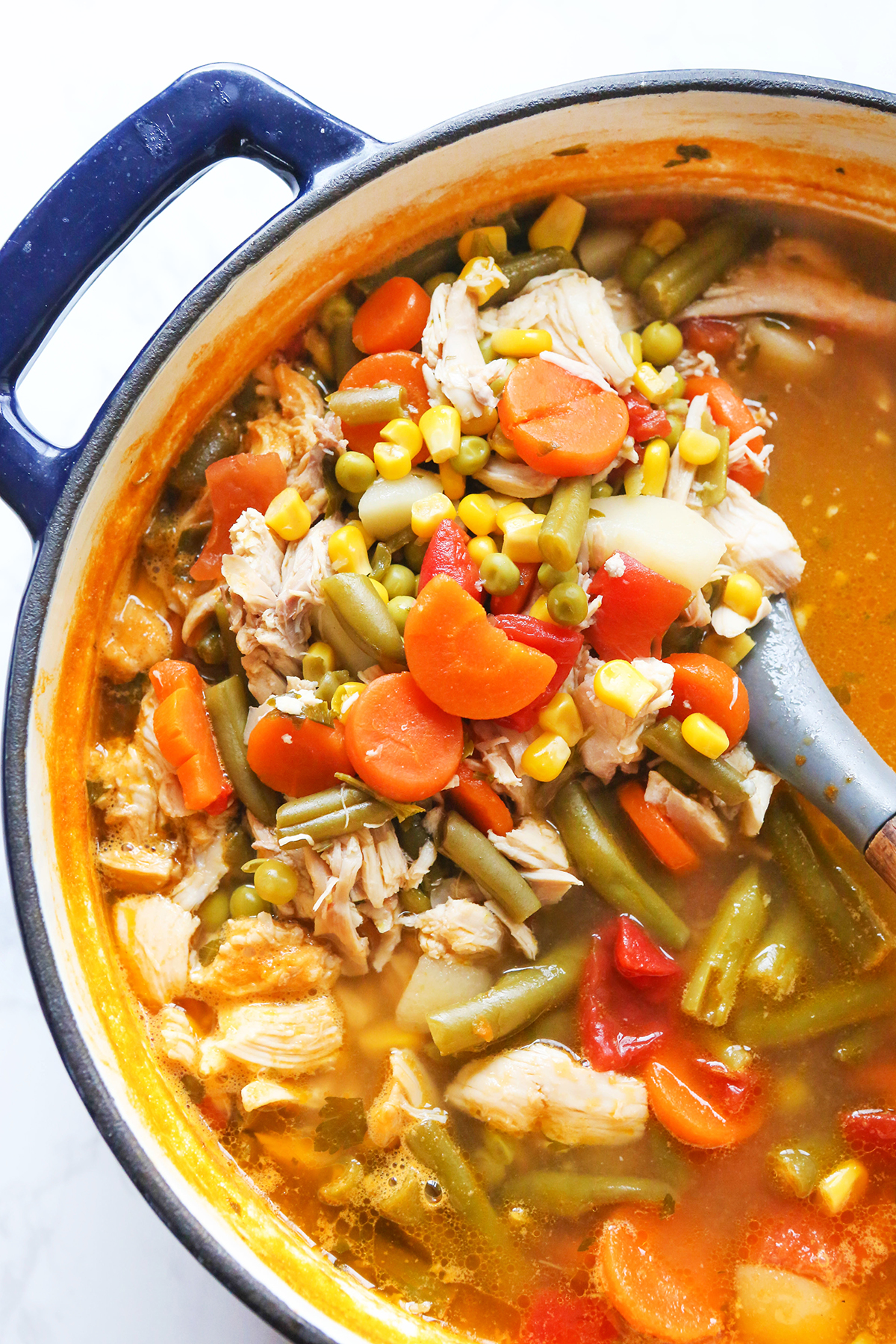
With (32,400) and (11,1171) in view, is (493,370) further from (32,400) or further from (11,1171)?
(11,1171)

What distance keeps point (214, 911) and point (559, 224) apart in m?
1.99

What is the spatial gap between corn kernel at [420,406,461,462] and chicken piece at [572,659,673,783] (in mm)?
615

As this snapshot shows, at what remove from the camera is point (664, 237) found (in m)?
2.78

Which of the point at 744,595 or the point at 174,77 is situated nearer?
the point at 744,595

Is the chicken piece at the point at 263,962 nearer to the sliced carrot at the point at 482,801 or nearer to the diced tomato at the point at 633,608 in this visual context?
the sliced carrot at the point at 482,801

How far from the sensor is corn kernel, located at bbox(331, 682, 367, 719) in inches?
97.6

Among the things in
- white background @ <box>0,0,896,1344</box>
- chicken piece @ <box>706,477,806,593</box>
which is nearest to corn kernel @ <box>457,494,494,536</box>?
chicken piece @ <box>706,477,806,593</box>

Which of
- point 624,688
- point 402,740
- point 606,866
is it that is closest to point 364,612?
point 402,740

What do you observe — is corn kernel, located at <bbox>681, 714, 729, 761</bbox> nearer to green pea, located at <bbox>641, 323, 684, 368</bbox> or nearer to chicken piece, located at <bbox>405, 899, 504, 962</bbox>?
chicken piece, located at <bbox>405, 899, 504, 962</bbox>

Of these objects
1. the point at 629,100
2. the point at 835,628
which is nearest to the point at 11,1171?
the point at 835,628

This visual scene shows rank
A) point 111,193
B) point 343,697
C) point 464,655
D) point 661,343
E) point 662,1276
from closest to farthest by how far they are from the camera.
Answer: point 111,193 → point 464,655 → point 343,697 → point 662,1276 → point 661,343

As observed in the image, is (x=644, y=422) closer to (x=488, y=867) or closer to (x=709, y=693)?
(x=709, y=693)

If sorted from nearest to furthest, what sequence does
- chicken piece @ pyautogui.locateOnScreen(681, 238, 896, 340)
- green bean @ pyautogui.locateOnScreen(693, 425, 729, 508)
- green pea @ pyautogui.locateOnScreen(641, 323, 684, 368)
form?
green bean @ pyautogui.locateOnScreen(693, 425, 729, 508) → green pea @ pyautogui.locateOnScreen(641, 323, 684, 368) → chicken piece @ pyautogui.locateOnScreen(681, 238, 896, 340)

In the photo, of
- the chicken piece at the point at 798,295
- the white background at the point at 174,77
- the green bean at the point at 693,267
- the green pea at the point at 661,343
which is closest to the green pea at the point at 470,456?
the green pea at the point at 661,343
